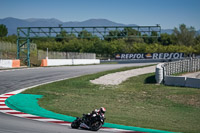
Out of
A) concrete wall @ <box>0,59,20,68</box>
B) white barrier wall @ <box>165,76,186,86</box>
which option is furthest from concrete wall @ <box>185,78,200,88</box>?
concrete wall @ <box>0,59,20,68</box>

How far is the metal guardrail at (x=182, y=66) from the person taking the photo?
26906mm

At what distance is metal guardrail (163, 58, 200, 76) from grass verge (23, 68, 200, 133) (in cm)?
455

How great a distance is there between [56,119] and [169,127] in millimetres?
3662

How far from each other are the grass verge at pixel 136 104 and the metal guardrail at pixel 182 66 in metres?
4.55

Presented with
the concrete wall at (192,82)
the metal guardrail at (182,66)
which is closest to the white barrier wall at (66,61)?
the metal guardrail at (182,66)

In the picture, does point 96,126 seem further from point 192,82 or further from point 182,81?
point 182,81

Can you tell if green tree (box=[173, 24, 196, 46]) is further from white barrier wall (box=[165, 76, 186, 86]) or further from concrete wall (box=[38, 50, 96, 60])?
white barrier wall (box=[165, 76, 186, 86])

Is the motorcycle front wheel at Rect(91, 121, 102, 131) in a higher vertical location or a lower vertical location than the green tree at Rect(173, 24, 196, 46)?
lower

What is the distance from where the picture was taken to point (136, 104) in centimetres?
1616

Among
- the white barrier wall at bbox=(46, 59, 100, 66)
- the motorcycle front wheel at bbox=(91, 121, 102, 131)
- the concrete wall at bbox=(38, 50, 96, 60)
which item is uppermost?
the concrete wall at bbox=(38, 50, 96, 60)

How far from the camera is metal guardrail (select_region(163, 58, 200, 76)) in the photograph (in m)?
26.9

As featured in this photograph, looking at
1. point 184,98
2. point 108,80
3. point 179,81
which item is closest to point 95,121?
point 184,98

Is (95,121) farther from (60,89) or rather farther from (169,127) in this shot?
(60,89)

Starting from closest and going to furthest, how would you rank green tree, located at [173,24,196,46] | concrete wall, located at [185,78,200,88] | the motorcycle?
1. the motorcycle
2. concrete wall, located at [185,78,200,88]
3. green tree, located at [173,24,196,46]
